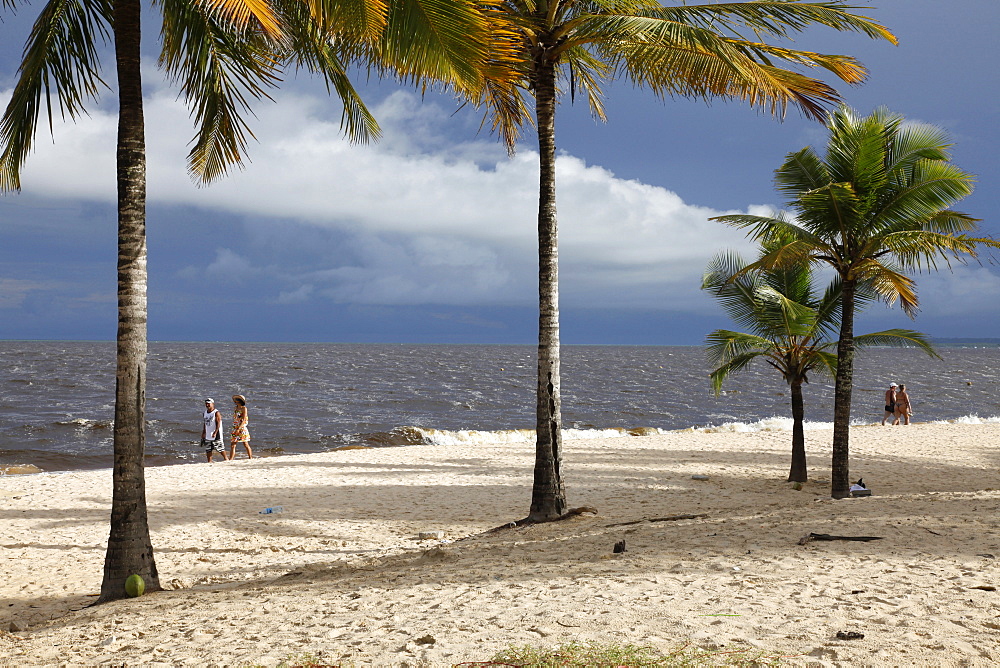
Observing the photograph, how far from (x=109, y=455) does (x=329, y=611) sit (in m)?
18.7

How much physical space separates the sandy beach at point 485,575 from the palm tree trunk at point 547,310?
56 centimetres

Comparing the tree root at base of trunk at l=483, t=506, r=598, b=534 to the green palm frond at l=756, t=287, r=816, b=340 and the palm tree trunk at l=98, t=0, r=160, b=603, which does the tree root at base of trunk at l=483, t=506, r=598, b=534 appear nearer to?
the palm tree trunk at l=98, t=0, r=160, b=603

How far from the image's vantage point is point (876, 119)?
11.4 m

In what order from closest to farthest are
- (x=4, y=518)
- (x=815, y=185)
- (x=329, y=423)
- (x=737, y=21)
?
(x=737, y=21) < (x=4, y=518) < (x=815, y=185) < (x=329, y=423)

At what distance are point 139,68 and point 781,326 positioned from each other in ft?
36.9

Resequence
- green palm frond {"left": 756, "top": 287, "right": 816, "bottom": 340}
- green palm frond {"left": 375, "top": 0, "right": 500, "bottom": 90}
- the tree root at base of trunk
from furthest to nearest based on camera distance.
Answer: green palm frond {"left": 756, "top": 287, "right": 816, "bottom": 340}
the tree root at base of trunk
green palm frond {"left": 375, "top": 0, "right": 500, "bottom": 90}

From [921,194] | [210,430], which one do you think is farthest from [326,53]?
[210,430]

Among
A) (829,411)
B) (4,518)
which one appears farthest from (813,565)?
(829,411)

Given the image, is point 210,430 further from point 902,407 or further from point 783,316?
point 902,407

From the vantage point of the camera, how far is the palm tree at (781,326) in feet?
43.9

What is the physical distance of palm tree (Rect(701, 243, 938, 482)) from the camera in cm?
1338

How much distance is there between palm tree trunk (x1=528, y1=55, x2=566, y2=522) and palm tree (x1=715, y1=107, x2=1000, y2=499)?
12.9 ft

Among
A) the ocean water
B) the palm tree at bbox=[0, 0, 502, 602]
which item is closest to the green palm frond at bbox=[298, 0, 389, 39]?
the palm tree at bbox=[0, 0, 502, 602]

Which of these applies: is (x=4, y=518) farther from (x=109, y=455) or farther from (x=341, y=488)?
(x=109, y=455)
